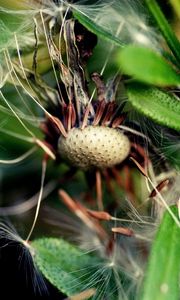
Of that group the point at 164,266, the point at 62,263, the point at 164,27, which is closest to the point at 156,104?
the point at 164,27

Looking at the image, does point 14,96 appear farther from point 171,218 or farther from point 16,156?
point 171,218

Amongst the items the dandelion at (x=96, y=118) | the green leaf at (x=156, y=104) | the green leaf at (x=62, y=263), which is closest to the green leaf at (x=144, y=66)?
the green leaf at (x=156, y=104)

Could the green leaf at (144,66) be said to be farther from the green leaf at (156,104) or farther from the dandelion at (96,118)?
the dandelion at (96,118)

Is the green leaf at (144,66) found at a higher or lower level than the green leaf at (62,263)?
higher

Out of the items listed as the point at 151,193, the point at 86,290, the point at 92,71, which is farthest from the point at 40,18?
the point at 86,290

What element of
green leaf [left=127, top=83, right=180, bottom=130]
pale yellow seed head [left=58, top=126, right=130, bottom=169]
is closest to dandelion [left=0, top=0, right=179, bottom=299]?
pale yellow seed head [left=58, top=126, right=130, bottom=169]
